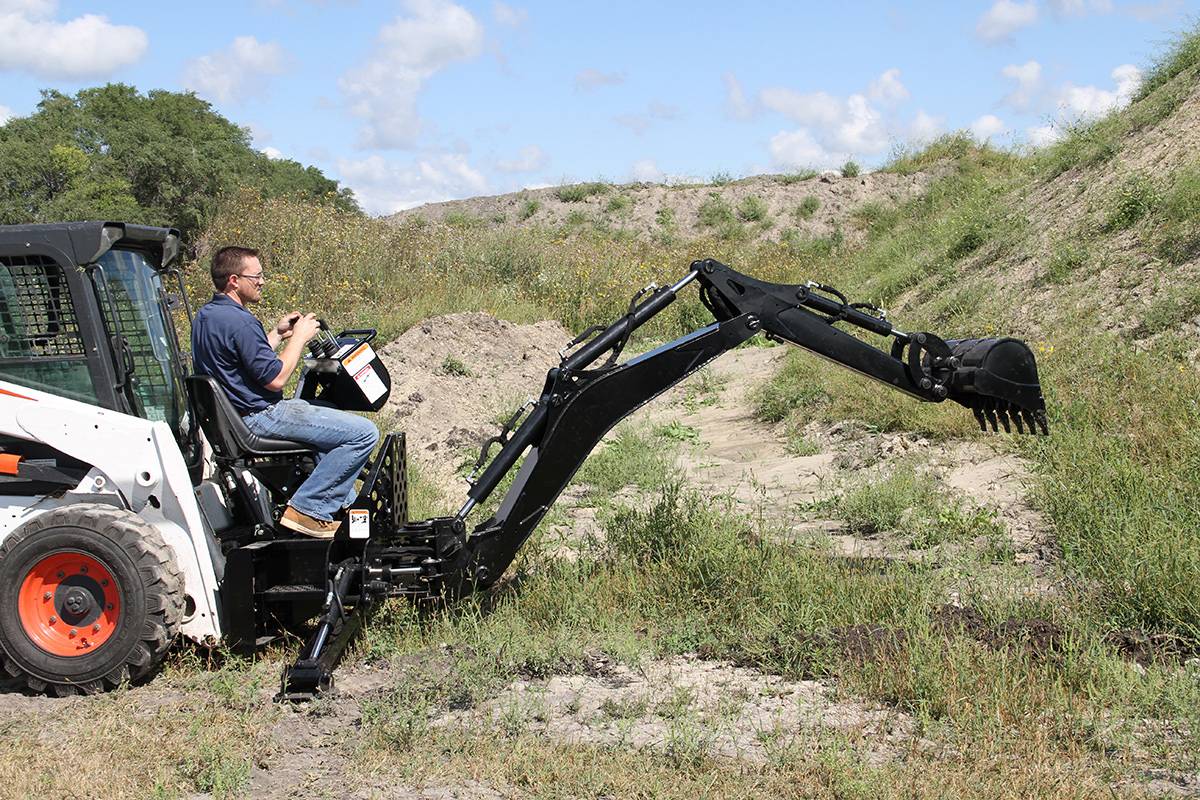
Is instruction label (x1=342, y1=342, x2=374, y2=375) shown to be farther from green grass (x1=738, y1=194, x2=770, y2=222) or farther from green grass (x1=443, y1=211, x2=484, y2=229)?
green grass (x1=738, y1=194, x2=770, y2=222)

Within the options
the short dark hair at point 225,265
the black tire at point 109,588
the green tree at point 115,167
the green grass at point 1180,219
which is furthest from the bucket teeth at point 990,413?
the green tree at point 115,167

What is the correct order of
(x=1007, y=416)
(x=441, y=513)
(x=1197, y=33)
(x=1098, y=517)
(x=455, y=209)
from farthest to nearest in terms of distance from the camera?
(x=455, y=209) < (x=1197, y=33) < (x=441, y=513) < (x=1098, y=517) < (x=1007, y=416)

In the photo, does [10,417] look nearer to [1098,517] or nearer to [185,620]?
[185,620]

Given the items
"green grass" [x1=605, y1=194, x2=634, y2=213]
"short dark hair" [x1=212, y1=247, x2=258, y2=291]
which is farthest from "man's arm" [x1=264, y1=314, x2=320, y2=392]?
"green grass" [x1=605, y1=194, x2=634, y2=213]

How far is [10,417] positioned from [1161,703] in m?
5.64

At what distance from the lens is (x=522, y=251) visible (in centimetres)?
2100

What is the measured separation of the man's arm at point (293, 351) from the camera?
594 cm

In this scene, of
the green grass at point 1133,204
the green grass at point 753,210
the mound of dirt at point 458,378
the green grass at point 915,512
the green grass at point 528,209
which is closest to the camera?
the green grass at point 915,512

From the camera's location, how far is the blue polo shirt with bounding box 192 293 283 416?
19.7 feet

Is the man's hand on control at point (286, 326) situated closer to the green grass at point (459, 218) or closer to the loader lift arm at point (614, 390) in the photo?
Result: the loader lift arm at point (614, 390)

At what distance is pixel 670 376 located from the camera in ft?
20.2

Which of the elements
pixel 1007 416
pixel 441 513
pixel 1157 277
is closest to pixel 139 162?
pixel 441 513

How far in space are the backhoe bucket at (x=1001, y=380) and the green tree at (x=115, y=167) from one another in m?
19.5

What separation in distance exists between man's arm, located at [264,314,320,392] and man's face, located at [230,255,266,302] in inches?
12.5
